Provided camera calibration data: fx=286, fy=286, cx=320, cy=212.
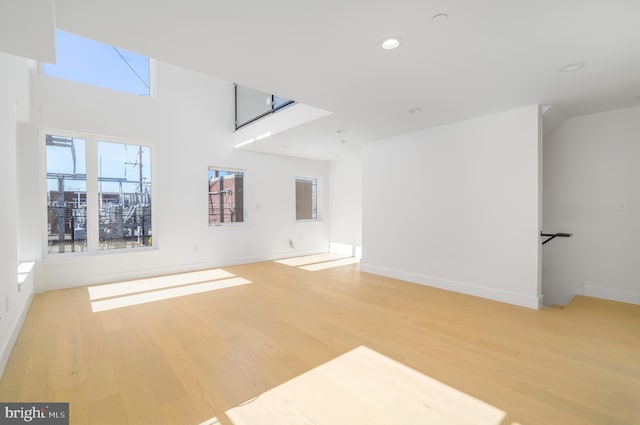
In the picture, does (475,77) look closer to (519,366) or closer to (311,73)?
(311,73)

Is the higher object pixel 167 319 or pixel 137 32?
pixel 137 32

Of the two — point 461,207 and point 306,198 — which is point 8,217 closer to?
point 461,207

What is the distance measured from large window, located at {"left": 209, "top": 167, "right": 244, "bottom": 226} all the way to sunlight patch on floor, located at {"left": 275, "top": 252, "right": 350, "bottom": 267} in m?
1.39

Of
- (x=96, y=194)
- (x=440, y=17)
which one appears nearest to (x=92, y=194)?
(x=96, y=194)

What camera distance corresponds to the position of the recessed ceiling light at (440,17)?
1881mm

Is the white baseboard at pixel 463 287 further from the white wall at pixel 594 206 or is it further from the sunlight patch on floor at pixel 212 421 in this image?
the sunlight patch on floor at pixel 212 421

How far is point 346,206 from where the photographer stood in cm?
735

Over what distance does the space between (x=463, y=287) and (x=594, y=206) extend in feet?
6.78

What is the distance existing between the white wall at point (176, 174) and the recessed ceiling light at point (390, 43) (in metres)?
4.39

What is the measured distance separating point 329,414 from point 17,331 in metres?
3.19

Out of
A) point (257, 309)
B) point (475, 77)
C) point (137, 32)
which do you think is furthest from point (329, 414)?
point (475, 77)

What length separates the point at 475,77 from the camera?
2785mm

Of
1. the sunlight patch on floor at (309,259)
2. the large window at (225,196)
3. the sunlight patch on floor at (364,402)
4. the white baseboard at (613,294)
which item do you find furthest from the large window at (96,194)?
the white baseboard at (613,294)

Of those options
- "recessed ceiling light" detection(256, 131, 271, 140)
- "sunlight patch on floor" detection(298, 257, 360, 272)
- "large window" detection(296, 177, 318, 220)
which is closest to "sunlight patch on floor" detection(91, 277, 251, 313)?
"sunlight patch on floor" detection(298, 257, 360, 272)
